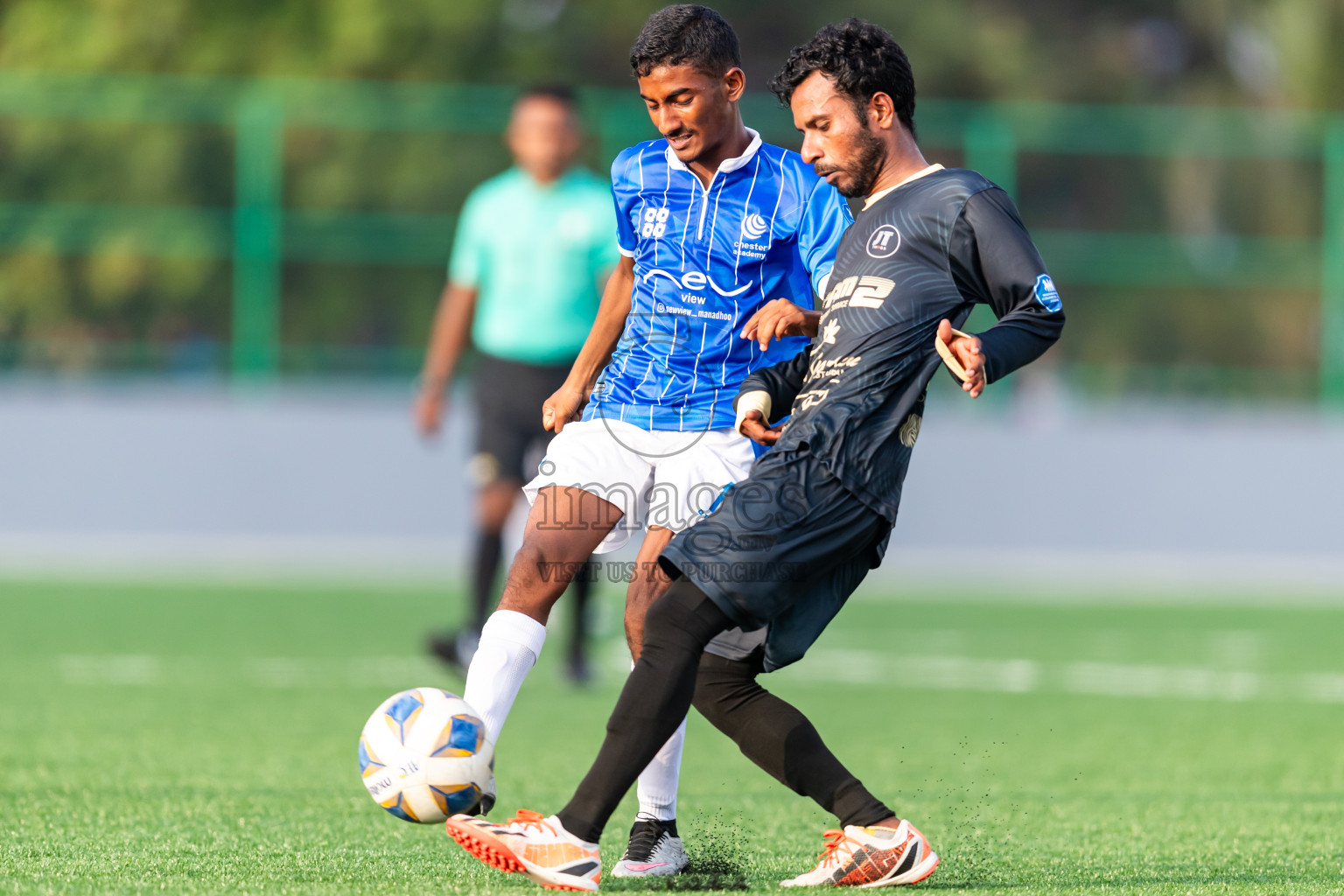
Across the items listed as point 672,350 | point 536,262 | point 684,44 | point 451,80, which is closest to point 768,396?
point 672,350

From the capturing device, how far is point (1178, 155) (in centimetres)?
1634

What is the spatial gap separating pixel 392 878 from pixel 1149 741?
358 cm

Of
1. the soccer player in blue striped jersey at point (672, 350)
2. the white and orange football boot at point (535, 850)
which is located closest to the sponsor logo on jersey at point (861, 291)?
the soccer player in blue striped jersey at point (672, 350)

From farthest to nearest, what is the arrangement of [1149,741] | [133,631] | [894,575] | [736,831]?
[894,575], [133,631], [1149,741], [736,831]

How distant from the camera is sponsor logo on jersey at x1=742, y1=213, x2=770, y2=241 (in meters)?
4.19

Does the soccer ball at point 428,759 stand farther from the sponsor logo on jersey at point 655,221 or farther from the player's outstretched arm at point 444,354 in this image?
the player's outstretched arm at point 444,354

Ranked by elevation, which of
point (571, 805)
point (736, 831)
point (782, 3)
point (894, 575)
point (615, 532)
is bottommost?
point (894, 575)

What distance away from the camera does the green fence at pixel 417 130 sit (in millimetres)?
14805

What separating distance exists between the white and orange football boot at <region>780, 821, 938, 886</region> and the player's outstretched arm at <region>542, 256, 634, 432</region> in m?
1.27

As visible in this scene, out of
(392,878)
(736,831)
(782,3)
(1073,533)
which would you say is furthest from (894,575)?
(782,3)

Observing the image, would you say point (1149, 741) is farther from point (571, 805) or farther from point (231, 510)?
point (231, 510)

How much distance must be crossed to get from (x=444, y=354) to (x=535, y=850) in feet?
15.5

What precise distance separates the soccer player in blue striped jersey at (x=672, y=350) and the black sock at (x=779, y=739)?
7 centimetres

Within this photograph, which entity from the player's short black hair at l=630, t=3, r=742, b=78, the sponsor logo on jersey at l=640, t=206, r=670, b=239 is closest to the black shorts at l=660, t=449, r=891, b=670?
the sponsor logo on jersey at l=640, t=206, r=670, b=239
